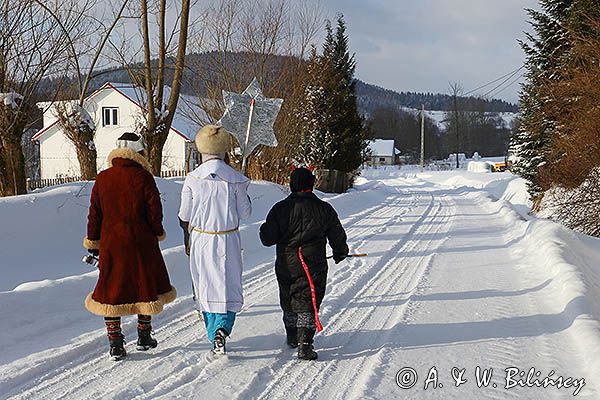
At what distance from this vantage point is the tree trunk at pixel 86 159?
45.0 ft

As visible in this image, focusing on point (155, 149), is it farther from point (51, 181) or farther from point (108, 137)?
point (108, 137)

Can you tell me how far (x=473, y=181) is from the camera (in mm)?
46375

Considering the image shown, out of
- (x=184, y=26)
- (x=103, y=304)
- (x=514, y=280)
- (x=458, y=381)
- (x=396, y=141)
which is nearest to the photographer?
(x=458, y=381)

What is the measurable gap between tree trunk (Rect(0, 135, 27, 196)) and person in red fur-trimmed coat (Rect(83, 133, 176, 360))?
239 inches

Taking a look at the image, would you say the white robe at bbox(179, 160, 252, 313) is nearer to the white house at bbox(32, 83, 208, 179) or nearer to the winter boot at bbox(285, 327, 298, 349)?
the winter boot at bbox(285, 327, 298, 349)

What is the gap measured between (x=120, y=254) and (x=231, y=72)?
16729 millimetres

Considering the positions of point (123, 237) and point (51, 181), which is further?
point (51, 181)

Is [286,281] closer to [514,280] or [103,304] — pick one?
Result: [103,304]

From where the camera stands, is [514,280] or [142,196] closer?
[142,196]

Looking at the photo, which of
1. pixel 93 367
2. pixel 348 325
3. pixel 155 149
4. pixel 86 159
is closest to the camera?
pixel 93 367

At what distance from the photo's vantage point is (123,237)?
4.93 m

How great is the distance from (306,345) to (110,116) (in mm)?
36692

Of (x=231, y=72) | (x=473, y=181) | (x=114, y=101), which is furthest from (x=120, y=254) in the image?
(x=473, y=181)

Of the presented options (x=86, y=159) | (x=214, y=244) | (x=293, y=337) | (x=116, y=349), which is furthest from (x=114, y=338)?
(x=86, y=159)
